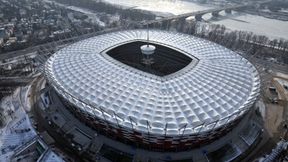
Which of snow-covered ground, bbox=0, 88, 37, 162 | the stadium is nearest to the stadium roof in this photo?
the stadium

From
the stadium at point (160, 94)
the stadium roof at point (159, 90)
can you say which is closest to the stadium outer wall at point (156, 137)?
the stadium at point (160, 94)

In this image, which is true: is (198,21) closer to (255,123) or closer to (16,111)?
(255,123)

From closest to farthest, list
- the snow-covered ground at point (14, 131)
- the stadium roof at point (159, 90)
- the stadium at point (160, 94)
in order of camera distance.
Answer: the stadium at point (160, 94)
the stadium roof at point (159, 90)
the snow-covered ground at point (14, 131)

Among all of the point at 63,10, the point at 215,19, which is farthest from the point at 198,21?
the point at 63,10

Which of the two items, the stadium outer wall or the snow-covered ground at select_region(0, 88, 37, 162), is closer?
the stadium outer wall

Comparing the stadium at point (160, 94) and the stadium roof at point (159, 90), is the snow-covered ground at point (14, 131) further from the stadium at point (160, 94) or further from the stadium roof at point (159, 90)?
the stadium roof at point (159, 90)

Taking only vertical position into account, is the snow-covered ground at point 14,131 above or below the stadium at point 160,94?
below

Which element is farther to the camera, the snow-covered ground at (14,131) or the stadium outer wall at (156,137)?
the snow-covered ground at (14,131)

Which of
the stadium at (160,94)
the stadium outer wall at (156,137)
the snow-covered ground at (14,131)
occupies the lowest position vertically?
the snow-covered ground at (14,131)

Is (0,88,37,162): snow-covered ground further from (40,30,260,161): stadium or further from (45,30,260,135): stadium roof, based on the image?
(45,30,260,135): stadium roof
